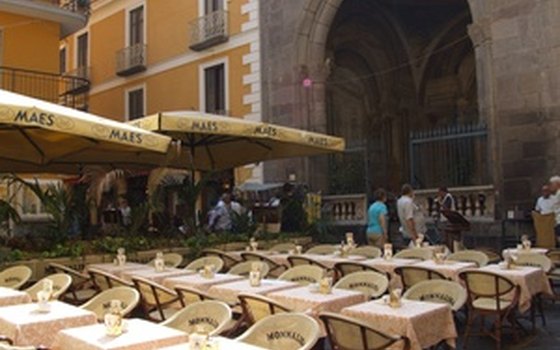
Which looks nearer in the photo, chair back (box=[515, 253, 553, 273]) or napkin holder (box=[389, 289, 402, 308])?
napkin holder (box=[389, 289, 402, 308])

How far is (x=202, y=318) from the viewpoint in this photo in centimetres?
506

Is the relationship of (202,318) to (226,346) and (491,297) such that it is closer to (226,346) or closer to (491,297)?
(226,346)

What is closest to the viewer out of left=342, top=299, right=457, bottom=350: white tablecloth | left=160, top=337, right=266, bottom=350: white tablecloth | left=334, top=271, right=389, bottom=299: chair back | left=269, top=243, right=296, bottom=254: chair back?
left=160, top=337, right=266, bottom=350: white tablecloth

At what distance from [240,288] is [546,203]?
22.8ft

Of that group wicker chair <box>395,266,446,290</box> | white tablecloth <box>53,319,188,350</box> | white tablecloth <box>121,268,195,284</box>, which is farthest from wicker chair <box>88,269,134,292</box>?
wicker chair <box>395,266,446,290</box>

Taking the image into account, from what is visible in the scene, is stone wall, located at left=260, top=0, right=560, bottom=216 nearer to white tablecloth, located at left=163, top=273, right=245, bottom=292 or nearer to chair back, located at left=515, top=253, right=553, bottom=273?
chair back, located at left=515, top=253, right=553, bottom=273

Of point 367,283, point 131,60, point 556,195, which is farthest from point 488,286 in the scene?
point 131,60

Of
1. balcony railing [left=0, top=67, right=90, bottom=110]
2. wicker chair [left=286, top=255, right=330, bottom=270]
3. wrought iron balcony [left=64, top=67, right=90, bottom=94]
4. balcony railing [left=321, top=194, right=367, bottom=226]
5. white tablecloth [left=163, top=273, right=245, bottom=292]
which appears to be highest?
wrought iron balcony [left=64, top=67, right=90, bottom=94]

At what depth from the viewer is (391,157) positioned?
2223 cm

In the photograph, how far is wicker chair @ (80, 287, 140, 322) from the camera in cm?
575

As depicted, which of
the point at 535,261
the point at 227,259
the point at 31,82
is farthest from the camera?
the point at 31,82

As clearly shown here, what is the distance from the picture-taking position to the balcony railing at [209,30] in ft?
65.4

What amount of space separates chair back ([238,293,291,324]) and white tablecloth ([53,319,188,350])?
1242 millimetres

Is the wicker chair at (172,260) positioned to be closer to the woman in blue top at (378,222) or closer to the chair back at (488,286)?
the woman in blue top at (378,222)
